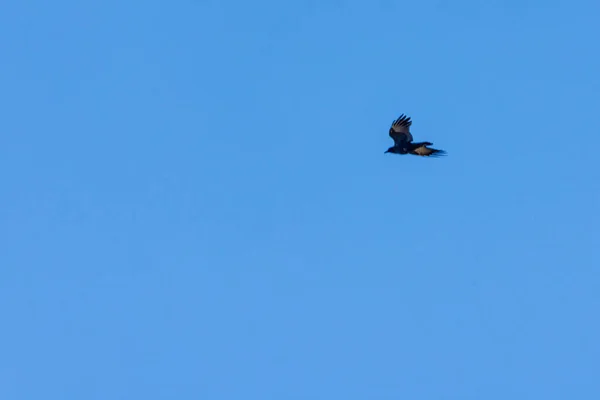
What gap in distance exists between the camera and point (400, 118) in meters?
72.8

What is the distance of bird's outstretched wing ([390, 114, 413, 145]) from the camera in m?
72.7

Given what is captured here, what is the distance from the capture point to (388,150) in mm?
73688

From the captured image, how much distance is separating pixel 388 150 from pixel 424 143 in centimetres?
288

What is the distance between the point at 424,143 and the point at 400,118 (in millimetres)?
2264

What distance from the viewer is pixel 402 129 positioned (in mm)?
72688

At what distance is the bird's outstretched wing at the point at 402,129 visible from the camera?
7269cm

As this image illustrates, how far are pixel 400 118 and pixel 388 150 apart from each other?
2035 mm

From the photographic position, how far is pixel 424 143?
71.4 meters
